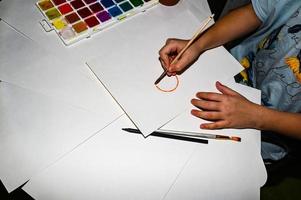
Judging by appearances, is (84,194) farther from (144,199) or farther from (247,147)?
(247,147)

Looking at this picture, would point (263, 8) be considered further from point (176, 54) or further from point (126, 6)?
point (126, 6)

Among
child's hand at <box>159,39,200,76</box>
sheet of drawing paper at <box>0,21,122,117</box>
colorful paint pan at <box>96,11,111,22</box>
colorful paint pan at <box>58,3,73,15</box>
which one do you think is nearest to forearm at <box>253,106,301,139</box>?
child's hand at <box>159,39,200,76</box>

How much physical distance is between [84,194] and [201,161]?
0.30 m

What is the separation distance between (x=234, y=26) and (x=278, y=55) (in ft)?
0.59

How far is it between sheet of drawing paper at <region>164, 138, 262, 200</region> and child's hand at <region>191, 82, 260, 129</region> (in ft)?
0.19

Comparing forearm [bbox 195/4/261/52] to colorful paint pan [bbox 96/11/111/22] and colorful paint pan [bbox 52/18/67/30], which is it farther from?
colorful paint pan [bbox 52/18/67/30]

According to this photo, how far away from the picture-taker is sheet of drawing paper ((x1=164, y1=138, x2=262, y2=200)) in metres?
0.72

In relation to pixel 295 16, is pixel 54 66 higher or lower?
higher

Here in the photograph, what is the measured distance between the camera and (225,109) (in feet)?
2.71

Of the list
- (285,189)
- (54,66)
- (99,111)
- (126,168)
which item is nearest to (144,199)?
(126,168)

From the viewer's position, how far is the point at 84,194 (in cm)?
68

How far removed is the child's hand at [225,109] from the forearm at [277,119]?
2cm

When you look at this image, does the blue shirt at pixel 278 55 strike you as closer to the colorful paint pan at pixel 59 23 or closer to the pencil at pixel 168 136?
the pencil at pixel 168 136

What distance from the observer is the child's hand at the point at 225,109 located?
79 cm
